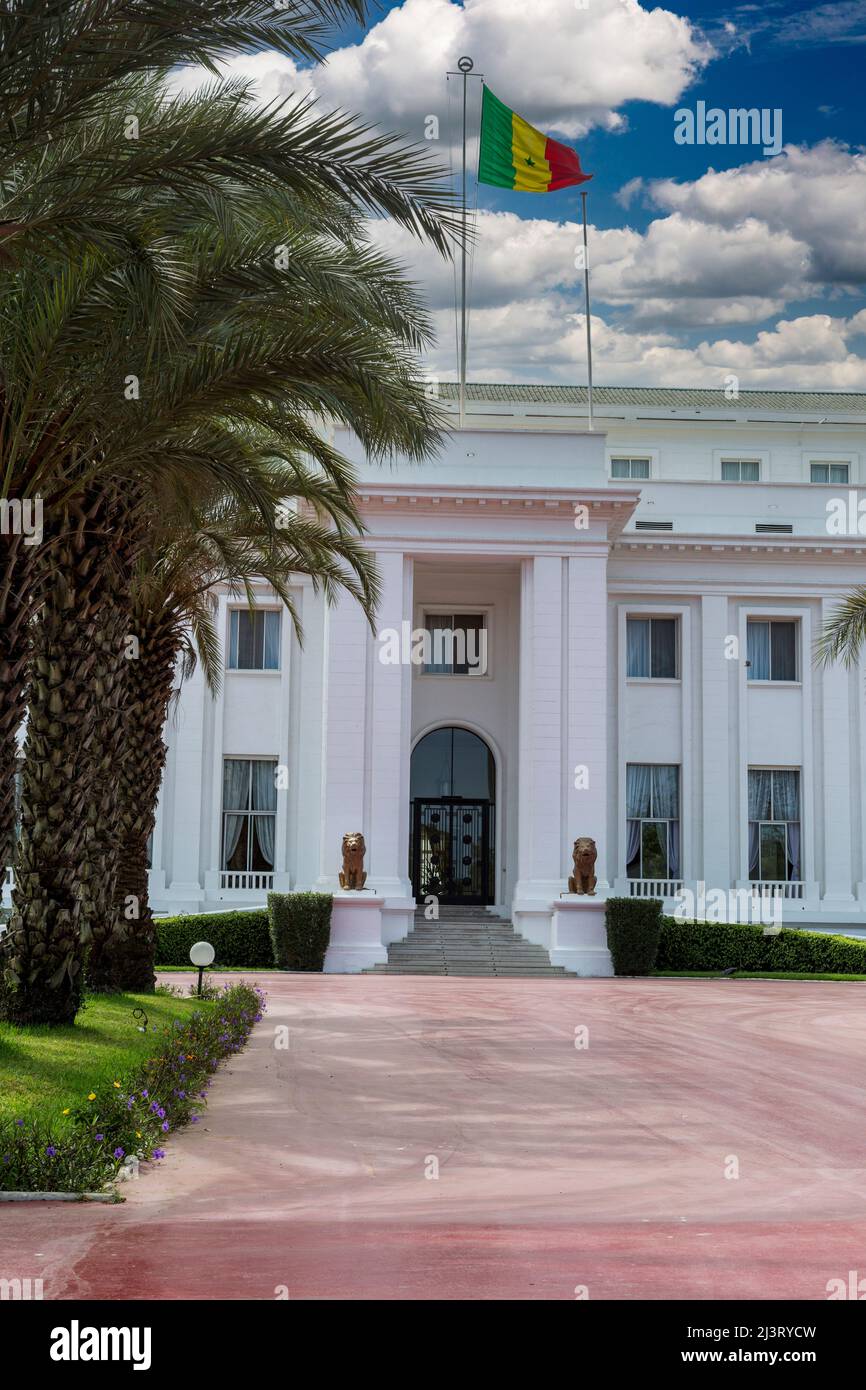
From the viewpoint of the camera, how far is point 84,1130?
26.9ft

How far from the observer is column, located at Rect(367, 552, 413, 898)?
1133 inches

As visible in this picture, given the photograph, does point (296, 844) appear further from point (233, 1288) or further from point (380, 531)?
point (233, 1288)

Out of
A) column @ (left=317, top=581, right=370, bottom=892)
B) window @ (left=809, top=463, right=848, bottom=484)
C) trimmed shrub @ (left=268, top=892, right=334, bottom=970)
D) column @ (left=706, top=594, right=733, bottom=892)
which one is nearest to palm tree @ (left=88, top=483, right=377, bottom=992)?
trimmed shrub @ (left=268, top=892, right=334, bottom=970)

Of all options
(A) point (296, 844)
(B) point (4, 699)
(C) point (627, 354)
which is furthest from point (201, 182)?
(C) point (627, 354)

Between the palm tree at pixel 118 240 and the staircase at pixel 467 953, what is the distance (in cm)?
1619

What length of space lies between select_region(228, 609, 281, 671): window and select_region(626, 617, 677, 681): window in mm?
8400

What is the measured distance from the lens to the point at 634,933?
26594 millimetres

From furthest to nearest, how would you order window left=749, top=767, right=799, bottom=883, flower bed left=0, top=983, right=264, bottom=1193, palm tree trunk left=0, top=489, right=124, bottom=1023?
window left=749, top=767, right=799, bottom=883 < palm tree trunk left=0, top=489, right=124, bottom=1023 < flower bed left=0, top=983, right=264, bottom=1193

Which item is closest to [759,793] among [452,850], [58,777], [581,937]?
[452,850]

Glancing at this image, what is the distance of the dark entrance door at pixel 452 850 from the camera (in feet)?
106

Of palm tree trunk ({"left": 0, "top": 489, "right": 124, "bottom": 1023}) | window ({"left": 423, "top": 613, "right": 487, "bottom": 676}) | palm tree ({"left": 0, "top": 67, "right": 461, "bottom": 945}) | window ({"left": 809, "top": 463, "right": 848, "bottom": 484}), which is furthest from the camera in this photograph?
window ({"left": 809, "top": 463, "right": 848, "bottom": 484})

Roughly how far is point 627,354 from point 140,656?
2612cm

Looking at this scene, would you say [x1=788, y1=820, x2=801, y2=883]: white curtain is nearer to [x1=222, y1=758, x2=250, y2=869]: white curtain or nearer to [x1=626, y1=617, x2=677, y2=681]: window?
[x1=626, y1=617, x2=677, y2=681]: window

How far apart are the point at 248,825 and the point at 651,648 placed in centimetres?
1038
